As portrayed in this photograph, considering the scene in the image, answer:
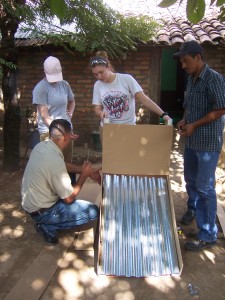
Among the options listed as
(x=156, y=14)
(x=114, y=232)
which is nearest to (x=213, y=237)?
(x=114, y=232)

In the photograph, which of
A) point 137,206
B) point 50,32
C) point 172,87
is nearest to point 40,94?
point 137,206

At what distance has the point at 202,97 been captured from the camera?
9.12 ft

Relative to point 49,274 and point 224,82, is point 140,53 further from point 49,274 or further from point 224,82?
point 49,274

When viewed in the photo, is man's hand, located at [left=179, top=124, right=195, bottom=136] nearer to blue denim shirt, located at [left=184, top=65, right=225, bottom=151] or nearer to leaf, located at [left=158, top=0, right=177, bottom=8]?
blue denim shirt, located at [left=184, top=65, right=225, bottom=151]

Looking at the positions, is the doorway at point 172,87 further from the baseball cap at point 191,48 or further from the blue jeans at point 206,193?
the baseball cap at point 191,48

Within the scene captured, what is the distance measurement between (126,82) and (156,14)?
5.23 meters

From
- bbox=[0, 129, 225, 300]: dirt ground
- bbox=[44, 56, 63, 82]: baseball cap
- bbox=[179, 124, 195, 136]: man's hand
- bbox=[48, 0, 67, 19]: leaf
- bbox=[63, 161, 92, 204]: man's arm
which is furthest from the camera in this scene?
bbox=[44, 56, 63, 82]: baseball cap

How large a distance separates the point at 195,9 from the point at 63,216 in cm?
222

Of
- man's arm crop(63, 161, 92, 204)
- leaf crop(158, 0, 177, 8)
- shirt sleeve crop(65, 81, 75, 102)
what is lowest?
man's arm crop(63, 161, 92, 204)

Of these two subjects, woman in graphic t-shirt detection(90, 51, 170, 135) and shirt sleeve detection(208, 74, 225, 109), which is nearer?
shirt sleeve detection(208, 74, 225, 109)

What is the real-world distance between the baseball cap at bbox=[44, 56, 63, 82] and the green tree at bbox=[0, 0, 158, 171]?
1.12 metres

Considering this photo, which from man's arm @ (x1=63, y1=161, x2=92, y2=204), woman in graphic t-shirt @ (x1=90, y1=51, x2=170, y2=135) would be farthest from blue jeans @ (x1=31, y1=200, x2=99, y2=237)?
woman in graphic t-shirt @ (x1=90, y1=51, x2=170, y2=135)

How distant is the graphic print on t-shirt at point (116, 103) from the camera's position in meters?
3.18

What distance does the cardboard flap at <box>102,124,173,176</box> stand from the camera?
286 cm
